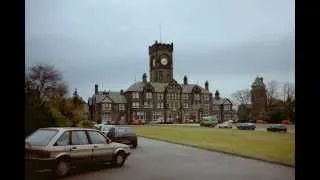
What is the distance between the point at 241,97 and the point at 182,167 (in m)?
0.76

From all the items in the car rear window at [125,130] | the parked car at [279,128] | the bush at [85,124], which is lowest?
the car rear window at [125,130]

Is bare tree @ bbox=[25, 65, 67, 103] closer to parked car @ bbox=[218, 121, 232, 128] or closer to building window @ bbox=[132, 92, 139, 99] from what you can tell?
building window @ bbox=[132, 92, 139, 99]

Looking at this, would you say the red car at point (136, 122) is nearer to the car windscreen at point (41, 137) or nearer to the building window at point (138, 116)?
the building window at point (138, 116)

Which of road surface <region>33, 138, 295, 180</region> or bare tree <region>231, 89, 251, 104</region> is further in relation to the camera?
bare tree <region>231, 89, 251, 104</region>

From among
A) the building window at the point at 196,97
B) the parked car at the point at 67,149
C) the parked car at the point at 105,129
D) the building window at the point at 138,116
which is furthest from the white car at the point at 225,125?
the parked car at the point at 105,129

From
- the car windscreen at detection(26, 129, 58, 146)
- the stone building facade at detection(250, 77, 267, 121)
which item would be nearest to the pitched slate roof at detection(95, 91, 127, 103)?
the car windscreen at detection(26, 129, 58, 146)

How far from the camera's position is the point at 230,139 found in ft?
11.5

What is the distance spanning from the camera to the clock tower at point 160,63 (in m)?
3.51

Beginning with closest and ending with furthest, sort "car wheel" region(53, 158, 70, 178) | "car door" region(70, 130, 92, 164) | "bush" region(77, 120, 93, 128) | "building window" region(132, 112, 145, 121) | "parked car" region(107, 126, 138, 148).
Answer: "car wheel" region(53, 158, 70, 178), "car door" region(70, 130, 92, 164), "bush" region(77, 120, 93, 128), "parked car" region(107, 126, 138, 148), "building window" region(132, 112, 145, 121)

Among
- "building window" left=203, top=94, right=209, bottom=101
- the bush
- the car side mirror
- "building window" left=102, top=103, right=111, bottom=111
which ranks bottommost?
the car side mirror

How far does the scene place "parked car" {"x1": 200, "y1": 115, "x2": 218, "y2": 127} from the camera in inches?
138

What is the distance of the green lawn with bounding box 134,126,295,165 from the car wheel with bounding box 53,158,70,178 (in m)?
0.64
